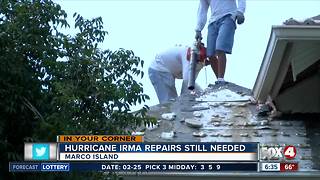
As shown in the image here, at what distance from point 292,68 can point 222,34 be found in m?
3.09

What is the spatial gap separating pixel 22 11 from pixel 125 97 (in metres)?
1.37

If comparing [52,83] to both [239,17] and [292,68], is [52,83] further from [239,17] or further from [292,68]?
[239,17]

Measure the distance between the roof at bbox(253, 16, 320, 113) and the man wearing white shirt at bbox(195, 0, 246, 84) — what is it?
1443 mm

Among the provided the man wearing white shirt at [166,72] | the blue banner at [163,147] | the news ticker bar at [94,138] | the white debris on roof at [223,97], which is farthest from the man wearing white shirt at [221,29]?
the news ticker bar at [94,138]

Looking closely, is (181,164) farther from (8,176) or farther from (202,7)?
(202,7)

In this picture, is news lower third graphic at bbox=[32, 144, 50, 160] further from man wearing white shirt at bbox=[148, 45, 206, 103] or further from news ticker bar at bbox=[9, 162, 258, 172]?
man wearing white shirt at bbox=[148, 45, 206, 103]

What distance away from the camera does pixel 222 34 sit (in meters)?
13.4

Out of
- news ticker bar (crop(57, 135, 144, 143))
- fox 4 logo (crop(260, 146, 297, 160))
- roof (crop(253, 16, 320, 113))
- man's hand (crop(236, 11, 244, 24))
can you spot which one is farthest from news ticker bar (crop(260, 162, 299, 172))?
man's hand (crop(236, 11, 244, 24))

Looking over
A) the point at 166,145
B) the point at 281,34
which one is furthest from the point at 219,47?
the point at 166,145

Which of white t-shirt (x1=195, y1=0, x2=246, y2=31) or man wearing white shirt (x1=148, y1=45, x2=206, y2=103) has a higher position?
white t-shirt (x1=195, y1=0, x2=246, y2=31)

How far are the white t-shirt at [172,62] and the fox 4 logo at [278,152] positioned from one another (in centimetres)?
481

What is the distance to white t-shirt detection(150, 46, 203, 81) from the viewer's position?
47.7 ft

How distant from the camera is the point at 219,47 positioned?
1331cm

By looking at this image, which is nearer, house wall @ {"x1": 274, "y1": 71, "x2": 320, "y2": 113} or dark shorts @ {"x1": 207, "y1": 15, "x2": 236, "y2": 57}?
house wall @ {"x1": 274, "y1": 71, "x2": 320, "y2": 113}
